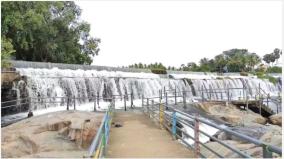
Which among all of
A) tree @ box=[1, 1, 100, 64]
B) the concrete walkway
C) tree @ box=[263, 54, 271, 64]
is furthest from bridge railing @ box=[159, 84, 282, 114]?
tree @ box=[263, 54, 271, 64]

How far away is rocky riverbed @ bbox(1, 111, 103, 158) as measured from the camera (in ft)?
34.9

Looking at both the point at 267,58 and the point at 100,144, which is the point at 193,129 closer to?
the point at 100,144

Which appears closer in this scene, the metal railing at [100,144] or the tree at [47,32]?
the metal railing at [100,144]

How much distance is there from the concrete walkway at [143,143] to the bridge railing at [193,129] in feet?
0.84

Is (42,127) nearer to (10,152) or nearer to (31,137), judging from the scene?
(31,137)

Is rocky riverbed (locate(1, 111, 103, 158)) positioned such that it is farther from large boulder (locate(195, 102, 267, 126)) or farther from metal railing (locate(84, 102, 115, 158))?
large boulder (locate(195, 102, 267, 126))

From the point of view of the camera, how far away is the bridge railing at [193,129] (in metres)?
4.56

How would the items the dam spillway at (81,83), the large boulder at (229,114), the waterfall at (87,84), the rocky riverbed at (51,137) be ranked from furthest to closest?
the waterfall at (87,84) < the dam spillway at (81,83) < the large boulder at (229,114) < the rocky riverbed at (51,137)

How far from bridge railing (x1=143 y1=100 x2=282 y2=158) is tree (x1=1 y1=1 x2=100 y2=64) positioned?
18307 mm

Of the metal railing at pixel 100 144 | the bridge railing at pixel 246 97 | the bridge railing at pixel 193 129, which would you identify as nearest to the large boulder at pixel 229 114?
the bridge railing at pixel 246 97

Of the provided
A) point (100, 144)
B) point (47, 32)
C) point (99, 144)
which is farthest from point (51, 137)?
point (47, 32)

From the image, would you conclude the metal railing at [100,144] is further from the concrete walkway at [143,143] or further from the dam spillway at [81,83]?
the dam spillway at [81,83]

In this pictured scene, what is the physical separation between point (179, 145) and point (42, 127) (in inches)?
184

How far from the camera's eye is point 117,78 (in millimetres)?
29703
